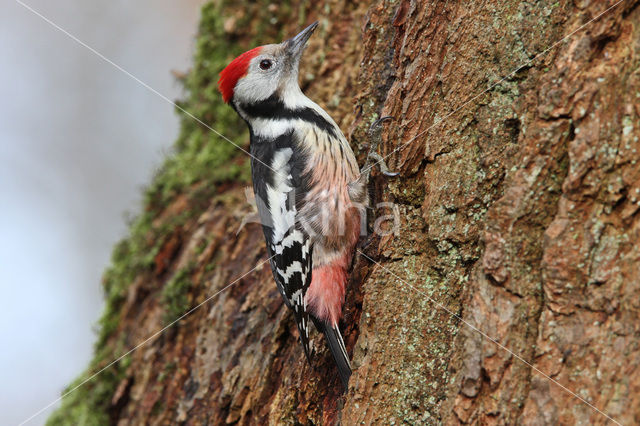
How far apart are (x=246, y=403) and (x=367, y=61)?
1871 millimetres

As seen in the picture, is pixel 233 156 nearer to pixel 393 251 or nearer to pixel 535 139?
pixel 393 251

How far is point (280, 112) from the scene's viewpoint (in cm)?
338

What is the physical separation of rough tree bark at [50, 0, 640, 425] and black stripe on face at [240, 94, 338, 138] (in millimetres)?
173

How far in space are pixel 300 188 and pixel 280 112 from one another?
22.2 inches

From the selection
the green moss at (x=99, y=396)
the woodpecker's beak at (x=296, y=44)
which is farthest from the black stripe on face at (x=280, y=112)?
the green moss at (x=99, y=396)

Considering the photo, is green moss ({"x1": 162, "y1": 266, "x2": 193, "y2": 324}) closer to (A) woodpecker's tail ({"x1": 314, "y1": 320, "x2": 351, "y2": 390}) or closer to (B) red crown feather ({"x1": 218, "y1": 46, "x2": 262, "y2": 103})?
(B) red crown feather ({"x1": 218, "y1": 46, "x2": 262, "y2": 103})

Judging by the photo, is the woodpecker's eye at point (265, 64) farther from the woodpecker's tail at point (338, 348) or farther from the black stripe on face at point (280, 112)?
the woodpecker's tail at point (338, 348)

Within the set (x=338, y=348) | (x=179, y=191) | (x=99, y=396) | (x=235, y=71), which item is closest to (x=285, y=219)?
(x=338, y=348)

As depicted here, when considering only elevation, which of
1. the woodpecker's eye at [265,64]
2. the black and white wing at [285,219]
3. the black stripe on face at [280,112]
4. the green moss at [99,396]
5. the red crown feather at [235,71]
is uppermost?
the red crown feather at [235,71]

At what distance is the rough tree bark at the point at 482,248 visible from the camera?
167 centimetres

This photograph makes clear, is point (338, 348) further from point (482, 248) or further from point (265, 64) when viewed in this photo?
point (265, 64)

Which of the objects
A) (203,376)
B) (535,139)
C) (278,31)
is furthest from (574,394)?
(278,31)

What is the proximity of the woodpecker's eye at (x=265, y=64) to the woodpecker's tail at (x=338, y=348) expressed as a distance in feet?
5.30

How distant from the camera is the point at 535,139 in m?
1.84
